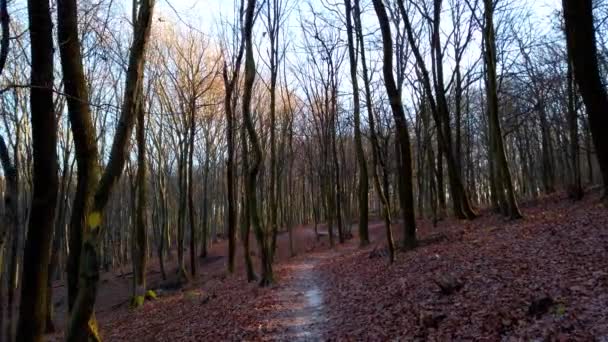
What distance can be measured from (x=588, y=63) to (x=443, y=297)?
403cm

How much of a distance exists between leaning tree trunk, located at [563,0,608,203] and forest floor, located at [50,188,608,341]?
190 centimetres

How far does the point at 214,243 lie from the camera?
1700 inches

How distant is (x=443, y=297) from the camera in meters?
7.57

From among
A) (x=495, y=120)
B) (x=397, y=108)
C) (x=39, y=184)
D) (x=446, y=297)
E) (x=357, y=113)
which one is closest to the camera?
(x=39, y=184)

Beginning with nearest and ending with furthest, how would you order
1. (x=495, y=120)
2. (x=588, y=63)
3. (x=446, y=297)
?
(x=588, y=63)
(x=446, y=297)
(x=495, y=120)

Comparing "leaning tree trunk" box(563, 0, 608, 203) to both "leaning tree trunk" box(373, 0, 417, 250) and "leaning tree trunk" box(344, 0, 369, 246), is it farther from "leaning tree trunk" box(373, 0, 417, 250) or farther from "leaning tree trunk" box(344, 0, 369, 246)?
"leaning tree trunk" box(344, 0, 369, 246)

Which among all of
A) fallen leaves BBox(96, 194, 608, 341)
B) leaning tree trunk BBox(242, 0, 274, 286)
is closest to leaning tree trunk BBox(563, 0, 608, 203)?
fallen leaves BBox(96, 194, 608, 341)

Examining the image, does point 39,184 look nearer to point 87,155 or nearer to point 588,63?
point 87,155

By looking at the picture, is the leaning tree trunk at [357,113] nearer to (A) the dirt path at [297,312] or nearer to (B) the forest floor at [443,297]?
(B) the forest floor at [443,297]

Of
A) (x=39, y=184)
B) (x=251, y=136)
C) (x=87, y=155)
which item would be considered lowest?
(x=39, y=184)

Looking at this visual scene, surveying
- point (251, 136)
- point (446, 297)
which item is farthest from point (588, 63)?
point (251, 136)

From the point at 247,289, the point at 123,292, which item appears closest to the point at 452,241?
the point at 247,289

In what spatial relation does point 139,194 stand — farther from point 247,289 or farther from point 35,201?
point 35,201

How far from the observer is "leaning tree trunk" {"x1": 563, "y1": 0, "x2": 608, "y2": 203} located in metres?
5.61
